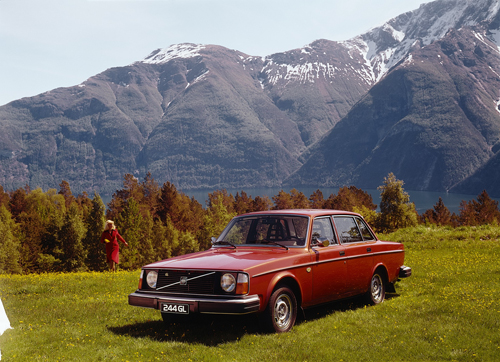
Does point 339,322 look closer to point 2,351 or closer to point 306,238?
point 306,238

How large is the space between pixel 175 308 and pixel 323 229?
3.36 m

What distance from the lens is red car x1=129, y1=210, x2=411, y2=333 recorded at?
23.6 ft

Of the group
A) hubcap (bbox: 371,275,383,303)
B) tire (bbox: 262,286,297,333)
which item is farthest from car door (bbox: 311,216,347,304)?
hubcap (bbox: 371,275,383,303)

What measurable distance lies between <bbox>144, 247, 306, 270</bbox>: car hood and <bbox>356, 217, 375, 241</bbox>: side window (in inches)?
95.0

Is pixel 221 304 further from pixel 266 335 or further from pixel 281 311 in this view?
pixel 281 311

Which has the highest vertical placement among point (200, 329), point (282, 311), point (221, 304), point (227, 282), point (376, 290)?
point (227, 282)

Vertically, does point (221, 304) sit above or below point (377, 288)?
above

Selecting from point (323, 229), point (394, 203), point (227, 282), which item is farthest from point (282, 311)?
point (394, 203)

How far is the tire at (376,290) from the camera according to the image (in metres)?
9.88

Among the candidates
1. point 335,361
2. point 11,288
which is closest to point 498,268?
point 335,361

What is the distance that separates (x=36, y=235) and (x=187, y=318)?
58278 mm

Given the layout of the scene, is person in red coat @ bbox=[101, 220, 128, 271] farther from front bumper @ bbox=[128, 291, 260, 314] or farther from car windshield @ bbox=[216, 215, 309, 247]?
front bumper @ bbox=[128, 291, 260, 314]

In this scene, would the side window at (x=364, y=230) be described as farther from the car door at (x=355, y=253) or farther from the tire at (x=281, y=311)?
the tire at (x=281, y=311)

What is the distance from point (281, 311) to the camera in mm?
7688
